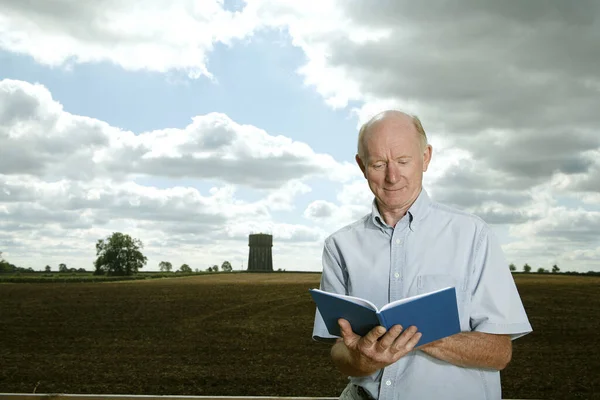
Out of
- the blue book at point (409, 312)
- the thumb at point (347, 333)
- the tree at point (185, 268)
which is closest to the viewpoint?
the blue book at point (409, 312)

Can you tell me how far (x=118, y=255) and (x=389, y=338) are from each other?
1648 inches

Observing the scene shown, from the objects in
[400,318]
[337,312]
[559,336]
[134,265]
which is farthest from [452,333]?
[134,265]

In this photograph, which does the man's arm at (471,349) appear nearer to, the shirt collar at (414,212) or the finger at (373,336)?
the finger at (373,336)

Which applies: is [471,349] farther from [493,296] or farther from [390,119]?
[390,119]

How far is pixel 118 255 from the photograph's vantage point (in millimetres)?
41125

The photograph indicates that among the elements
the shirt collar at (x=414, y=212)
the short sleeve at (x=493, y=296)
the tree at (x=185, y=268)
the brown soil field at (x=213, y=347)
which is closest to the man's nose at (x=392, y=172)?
the shirt collar at (x=414, y=212)

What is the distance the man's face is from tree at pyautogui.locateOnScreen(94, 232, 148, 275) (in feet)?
131

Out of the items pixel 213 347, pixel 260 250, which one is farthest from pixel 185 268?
pixel 213 347

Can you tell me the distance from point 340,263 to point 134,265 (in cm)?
4016

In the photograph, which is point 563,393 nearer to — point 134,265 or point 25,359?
point 25,359

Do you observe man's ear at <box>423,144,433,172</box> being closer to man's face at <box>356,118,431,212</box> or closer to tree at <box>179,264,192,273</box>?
man's face at <box>356,118,431,212</box>

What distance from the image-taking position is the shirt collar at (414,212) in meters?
1.85

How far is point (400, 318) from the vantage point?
152cm

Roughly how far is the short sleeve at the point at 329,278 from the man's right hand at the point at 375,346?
0.23 meters
